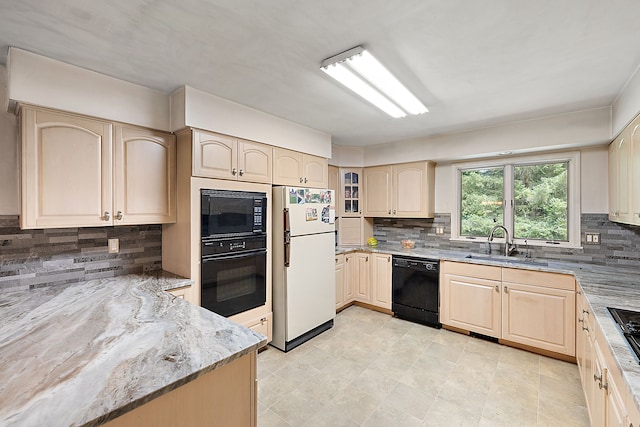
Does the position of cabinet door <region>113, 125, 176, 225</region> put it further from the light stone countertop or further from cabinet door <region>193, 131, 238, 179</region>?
the light stone countertop

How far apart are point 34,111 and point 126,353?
5.42ft

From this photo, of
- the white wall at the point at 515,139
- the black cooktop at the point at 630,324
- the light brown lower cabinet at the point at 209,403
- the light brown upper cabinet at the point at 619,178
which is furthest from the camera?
the white wall at the point at 515,139

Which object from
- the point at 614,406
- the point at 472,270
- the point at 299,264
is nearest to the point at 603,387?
the point at 614,406

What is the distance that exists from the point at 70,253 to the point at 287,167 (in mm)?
1920

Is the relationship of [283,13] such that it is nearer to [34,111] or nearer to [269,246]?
[34,111]

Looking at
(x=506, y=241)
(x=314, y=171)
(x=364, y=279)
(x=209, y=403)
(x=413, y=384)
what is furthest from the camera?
(x=364, y=279)

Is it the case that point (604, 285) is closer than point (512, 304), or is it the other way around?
point (604, 285)

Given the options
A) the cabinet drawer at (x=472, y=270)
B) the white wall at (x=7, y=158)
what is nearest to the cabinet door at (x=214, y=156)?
the white wall at (x=7, y=158)

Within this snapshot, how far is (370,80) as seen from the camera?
2.03 meters

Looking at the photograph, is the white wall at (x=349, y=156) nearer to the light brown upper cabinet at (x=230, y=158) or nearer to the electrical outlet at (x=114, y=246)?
the light brown upper cabinet at (x=230, y=158)

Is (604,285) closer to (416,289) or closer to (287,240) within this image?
(416,289)

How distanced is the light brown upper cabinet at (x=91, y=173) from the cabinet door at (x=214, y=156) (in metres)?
0.29

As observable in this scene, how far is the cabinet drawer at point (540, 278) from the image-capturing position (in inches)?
103

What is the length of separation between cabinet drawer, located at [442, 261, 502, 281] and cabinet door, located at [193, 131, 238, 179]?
2567 millimetres
